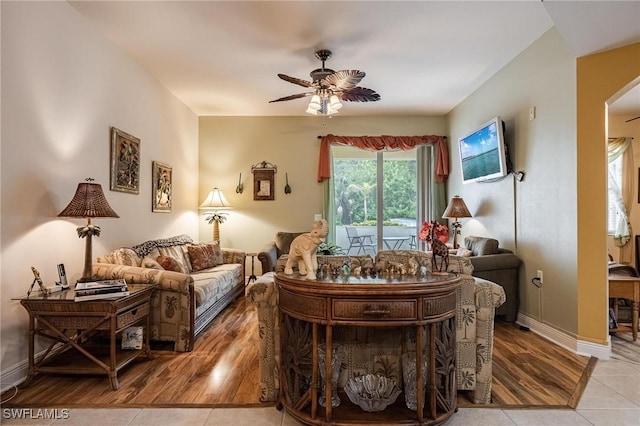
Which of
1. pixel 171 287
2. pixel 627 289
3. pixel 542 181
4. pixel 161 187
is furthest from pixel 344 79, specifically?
pixel 627 289

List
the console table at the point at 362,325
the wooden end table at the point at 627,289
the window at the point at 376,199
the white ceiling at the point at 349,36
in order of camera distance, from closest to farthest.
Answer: the console table at the point at 362,325 → the white ceiling at the point at 349,36 → the wooden end table at the point at 627,289 → the window at the point at 376,199

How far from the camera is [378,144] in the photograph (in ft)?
20.1

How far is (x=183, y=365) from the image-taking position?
2803 mm

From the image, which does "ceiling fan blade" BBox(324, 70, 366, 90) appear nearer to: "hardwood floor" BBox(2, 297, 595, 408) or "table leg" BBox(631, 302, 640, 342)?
"hardwood floor" BBox(2, 297, 595, 408)

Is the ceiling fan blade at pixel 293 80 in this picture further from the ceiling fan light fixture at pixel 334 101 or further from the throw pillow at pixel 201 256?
the throw pillow at pixel 201 256

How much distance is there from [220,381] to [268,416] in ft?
2.02

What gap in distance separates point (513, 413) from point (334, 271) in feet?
4.47

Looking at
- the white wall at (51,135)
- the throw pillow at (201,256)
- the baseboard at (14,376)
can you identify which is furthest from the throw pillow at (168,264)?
the baseboard at (14,376)

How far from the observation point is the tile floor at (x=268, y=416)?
78.5 inches

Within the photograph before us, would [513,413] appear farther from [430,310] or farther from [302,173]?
[302,173]

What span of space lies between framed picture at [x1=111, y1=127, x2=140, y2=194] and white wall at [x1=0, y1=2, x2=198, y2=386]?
3.2 inches

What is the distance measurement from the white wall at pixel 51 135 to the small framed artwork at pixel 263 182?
2298mm

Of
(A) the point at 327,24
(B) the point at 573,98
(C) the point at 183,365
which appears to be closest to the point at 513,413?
(C) the point at 183,365

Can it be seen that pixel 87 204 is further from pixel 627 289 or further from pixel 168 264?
pixel 627 289
